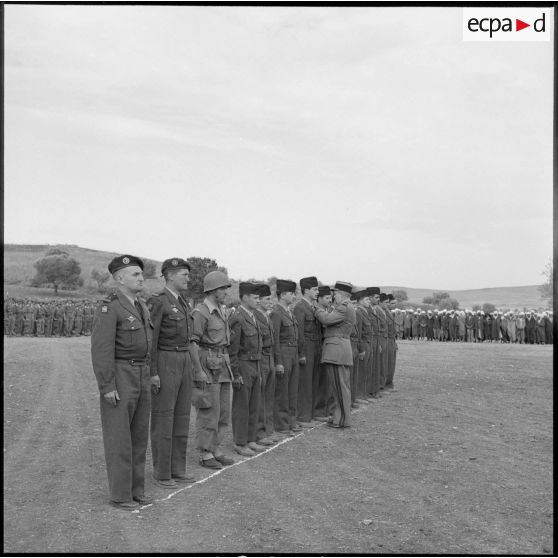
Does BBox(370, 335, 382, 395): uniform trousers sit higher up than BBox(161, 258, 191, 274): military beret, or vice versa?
BBox(161, 258, 191, 274): military beret

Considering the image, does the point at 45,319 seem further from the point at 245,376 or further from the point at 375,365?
the point at 245,376

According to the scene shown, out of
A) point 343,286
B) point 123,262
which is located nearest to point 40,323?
point 343,286

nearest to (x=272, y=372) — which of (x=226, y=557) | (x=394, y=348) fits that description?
(x=226, y=557)

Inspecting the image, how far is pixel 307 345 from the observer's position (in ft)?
34.4

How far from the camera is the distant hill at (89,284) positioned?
222 ft

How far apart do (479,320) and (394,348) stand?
21990 millimetres

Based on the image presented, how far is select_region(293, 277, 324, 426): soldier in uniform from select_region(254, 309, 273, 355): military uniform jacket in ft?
4.09

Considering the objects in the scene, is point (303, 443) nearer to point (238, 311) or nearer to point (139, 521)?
point (238, 311)

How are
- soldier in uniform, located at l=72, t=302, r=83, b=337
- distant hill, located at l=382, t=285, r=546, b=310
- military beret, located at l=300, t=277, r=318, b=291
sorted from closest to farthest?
military beret, located at l=300, t=277, r=318, b=291, soldier in uniform, located at l=72, t=302, r=83, b=337, distant hill, located at l=382, t=285, r=546, b=310

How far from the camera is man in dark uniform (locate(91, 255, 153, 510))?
5.86m

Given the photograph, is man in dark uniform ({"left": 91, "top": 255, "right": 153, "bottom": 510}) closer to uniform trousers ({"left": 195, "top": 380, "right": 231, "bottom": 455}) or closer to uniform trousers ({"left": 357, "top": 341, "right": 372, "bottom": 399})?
uniform trousers ({"left": 195, "top": 380, "right": 231, "bottom": 455})

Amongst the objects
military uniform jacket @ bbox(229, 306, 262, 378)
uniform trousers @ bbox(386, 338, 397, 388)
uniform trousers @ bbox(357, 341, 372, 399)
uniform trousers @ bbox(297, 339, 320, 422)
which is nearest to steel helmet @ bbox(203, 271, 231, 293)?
military uniform jacket @ bbox(229, 306, 262, 378)

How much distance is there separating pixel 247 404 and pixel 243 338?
31.8 inches

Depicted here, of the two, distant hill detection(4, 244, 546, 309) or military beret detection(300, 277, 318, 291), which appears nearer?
military beret detection(300, 277, 318, 291)
